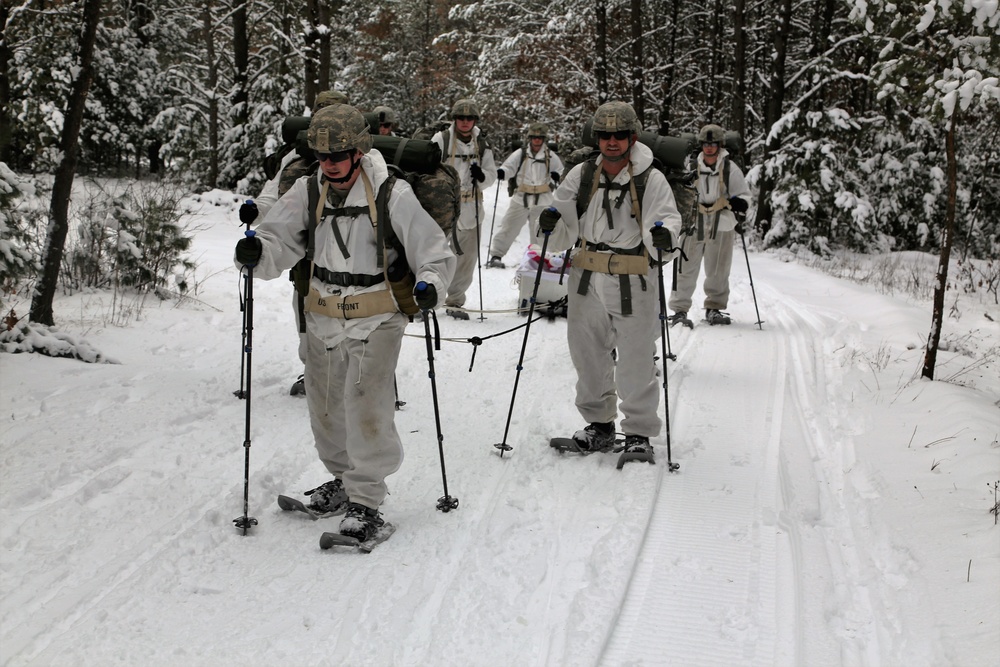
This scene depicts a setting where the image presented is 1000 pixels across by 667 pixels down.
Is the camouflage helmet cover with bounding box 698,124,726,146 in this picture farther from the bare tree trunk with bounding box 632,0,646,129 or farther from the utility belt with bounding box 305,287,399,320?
the bare tree trunk with bounding box 632,0,646,129

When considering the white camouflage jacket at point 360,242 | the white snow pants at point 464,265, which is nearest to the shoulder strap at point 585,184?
the white camouflage jacket at point 360,242

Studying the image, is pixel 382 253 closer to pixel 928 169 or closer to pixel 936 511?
pixel 936 511

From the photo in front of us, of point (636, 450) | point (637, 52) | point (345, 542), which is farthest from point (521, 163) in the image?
point (345, 542)

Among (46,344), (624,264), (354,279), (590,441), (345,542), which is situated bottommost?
(345,542)

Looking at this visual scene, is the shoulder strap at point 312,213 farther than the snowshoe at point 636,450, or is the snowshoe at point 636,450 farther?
the snowshoe at point 636,450

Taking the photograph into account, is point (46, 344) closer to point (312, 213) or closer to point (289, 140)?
point (289, 140)

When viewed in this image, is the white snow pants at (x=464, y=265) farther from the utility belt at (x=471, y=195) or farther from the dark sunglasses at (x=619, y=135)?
the dark sunglasses at (x=619, y=135)

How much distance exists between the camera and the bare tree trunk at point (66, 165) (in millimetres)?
7234

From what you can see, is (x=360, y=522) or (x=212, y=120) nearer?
(x=360, y=522)

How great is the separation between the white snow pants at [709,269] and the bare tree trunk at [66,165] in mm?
7090

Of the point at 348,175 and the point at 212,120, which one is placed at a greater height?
the point at 212,120

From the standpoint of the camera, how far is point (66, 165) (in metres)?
7.36

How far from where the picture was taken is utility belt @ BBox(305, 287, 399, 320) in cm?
454

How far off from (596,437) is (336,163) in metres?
3.01
